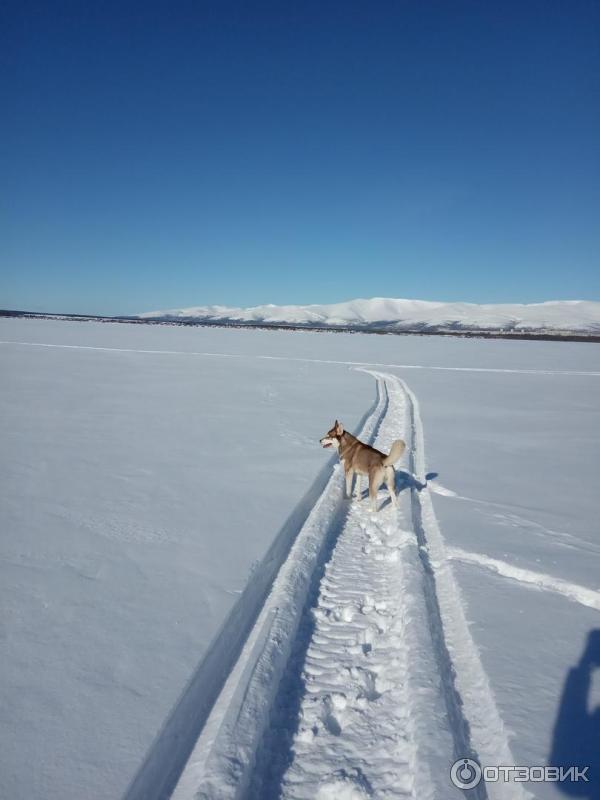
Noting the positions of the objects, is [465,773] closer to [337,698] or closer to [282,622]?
[337,698]

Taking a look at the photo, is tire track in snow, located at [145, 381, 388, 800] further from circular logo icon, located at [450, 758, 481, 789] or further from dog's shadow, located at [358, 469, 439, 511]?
dog's shadow, located at [358, 469, 439, 511]

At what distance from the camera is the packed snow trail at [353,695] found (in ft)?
6.67

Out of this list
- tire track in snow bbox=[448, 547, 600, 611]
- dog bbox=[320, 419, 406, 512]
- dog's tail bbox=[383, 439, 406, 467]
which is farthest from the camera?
dog bbox=[320, 419, 406, 512]

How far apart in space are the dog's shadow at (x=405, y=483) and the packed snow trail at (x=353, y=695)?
1.73 metres

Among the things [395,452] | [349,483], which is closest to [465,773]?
[395,452]

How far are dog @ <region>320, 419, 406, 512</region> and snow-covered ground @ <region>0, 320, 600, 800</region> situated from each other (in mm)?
311

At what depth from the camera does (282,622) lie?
305 centimetres

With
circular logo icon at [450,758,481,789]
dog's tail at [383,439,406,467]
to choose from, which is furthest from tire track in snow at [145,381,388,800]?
dog's tail at [383,439,406,467]

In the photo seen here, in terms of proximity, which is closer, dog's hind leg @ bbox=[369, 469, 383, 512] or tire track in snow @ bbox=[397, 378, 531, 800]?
tire track in snow @ bbox=[397, 378, 531, 800]

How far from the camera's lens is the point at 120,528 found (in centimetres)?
437

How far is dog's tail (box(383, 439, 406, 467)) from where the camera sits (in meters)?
4.76

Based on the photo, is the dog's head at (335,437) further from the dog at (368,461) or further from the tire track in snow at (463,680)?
the tire track in snow at (463,680)

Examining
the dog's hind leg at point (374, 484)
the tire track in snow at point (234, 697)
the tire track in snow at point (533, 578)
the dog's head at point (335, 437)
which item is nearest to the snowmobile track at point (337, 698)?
the tire track in snow at point (234, 697)

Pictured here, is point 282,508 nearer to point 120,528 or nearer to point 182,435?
point 120,528
